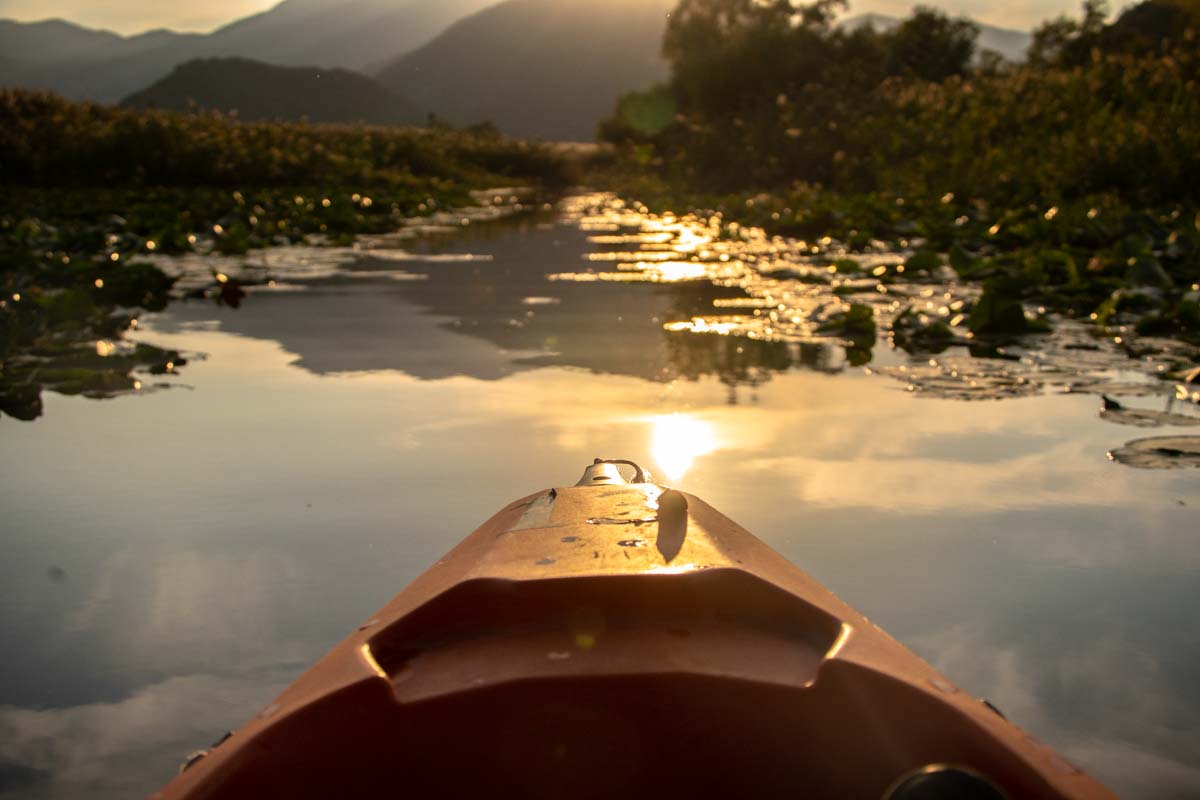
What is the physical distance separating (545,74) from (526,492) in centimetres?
18505

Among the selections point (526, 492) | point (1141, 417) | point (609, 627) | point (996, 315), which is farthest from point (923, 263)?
point (609, 627)

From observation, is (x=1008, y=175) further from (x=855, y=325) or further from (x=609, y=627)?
(x=609, y=627)

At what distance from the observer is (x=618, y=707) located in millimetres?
1797

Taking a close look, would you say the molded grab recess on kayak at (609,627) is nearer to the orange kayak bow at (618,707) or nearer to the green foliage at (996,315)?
the orange kayak bow at (618,707)

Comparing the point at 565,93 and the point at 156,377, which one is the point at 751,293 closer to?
the point at 156,377

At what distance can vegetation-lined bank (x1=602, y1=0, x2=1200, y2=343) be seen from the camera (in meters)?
8.29

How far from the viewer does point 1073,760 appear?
2320mm

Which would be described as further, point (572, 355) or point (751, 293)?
point (751, 293)

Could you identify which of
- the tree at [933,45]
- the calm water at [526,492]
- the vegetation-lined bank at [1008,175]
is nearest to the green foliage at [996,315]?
the vegetation-lined bank at [1008,175]

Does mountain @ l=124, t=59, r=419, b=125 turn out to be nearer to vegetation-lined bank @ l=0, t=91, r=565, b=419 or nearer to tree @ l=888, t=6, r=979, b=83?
tree @ l=888, t=6, r=979, b=83

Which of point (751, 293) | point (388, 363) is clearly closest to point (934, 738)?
point (388, 363)

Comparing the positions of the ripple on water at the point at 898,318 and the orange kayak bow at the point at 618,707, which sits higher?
the orange kayak bow at the point at 618,707

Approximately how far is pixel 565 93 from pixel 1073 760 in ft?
589

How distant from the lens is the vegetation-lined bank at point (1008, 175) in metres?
8.29
